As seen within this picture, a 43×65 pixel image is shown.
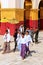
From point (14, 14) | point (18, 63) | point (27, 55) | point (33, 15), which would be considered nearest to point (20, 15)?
point (14, 14)

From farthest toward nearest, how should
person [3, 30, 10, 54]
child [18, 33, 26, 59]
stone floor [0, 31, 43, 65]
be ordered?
person [3, 30, 10, 54] → child [18, 33, 26, 59] → stone floor [0, 31, 43, 65]

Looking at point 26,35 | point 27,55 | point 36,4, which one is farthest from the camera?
point 36,4

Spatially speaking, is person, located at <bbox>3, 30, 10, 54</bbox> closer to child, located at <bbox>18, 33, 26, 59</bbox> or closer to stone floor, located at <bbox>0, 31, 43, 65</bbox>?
stone floor, located at <bbox>0, 31, 43, 65</bbox>

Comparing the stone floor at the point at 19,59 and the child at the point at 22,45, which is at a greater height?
the child at the point at 22,45

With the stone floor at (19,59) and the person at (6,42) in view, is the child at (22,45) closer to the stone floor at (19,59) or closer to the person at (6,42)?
the stone floor at (19,59)

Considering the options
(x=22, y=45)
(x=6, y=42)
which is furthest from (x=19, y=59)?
A: (x=6, y=42)

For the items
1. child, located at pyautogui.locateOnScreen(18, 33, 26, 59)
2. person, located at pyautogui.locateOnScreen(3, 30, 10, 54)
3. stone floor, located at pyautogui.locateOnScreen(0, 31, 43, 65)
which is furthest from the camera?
person, located at pyautogui.locateOnScreen(3, 30, 10, 54)

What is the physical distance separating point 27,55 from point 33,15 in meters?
15.9

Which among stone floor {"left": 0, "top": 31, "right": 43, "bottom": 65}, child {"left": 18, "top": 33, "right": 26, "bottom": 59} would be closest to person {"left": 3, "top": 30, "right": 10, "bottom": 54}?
stone floor {"left": 0, "top": 31, "right": 43, "bottom": 65}

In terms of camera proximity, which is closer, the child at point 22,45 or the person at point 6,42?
the child at point 22,45

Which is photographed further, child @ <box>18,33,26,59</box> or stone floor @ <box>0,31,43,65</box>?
child @ <box>18,33,26,59</box>

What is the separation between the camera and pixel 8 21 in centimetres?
2719

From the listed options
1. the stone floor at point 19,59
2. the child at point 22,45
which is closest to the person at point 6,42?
the stone floor at point 19,59

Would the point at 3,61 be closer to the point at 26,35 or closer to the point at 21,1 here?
the point at 26,35
